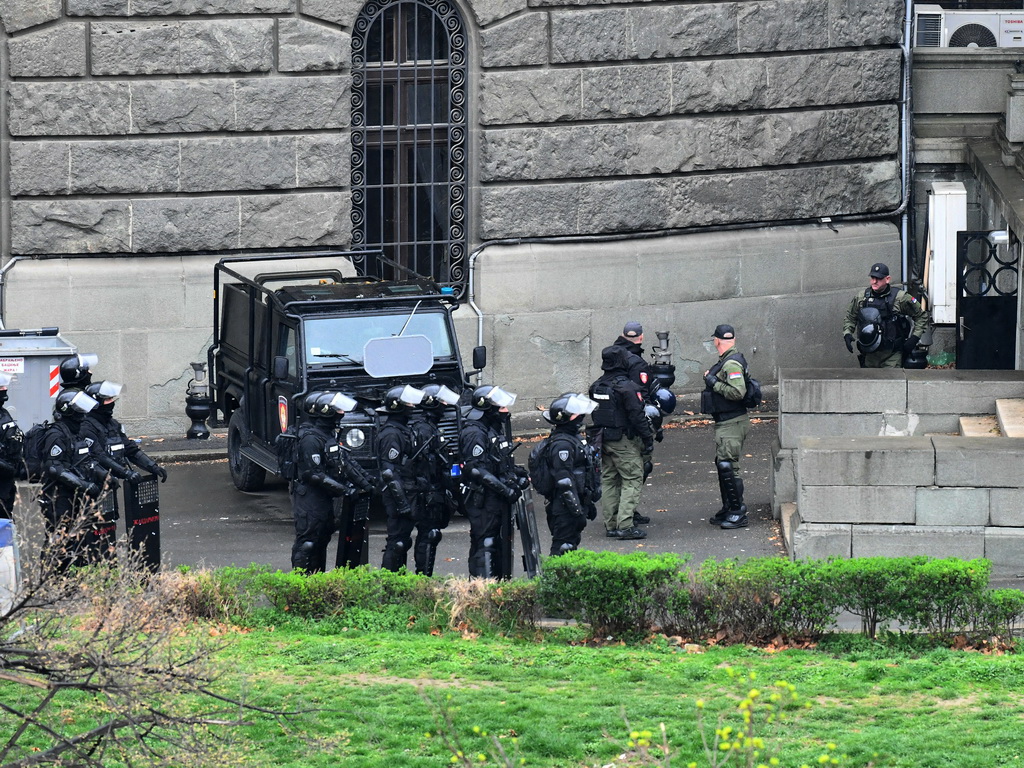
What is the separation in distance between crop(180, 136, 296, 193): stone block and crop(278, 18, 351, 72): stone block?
772mm

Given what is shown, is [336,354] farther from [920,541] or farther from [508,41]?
[508,41]

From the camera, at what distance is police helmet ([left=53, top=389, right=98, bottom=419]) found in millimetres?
13469

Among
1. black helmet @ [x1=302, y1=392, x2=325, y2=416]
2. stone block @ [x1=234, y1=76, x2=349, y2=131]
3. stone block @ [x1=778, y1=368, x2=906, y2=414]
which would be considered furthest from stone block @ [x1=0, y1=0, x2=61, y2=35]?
stone block @ [x1=778, y1=368, x2=906, y2=414]

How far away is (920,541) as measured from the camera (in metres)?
12.8

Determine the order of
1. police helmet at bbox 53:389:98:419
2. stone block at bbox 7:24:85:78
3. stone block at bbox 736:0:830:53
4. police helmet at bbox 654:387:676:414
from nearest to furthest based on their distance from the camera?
police helmet at bbox 53:389:98:419, police helmet at bbox 654:387:676:414, stone block at bbox 7:24:85:78, stone block at bbox 736:0:830:53

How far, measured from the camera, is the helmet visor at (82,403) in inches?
530

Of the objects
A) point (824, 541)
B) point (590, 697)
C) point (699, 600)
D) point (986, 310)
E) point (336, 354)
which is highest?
point (986, 310)

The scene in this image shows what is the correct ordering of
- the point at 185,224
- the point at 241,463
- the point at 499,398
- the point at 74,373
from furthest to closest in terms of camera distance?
1. the point at 185,224
2. the point at 241,463
3. the point at 74,373
4. the point at 499,398

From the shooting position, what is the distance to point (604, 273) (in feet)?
67.1

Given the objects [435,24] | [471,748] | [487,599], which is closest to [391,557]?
[487,599]

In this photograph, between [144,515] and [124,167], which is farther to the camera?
[124,167]

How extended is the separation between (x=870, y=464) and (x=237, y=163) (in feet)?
28.4

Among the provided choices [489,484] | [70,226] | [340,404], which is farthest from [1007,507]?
[70,226]

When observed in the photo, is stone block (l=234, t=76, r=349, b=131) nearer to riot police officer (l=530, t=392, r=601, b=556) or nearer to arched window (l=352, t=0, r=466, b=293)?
arched window (l=352, t=0, r=466, b=293)
